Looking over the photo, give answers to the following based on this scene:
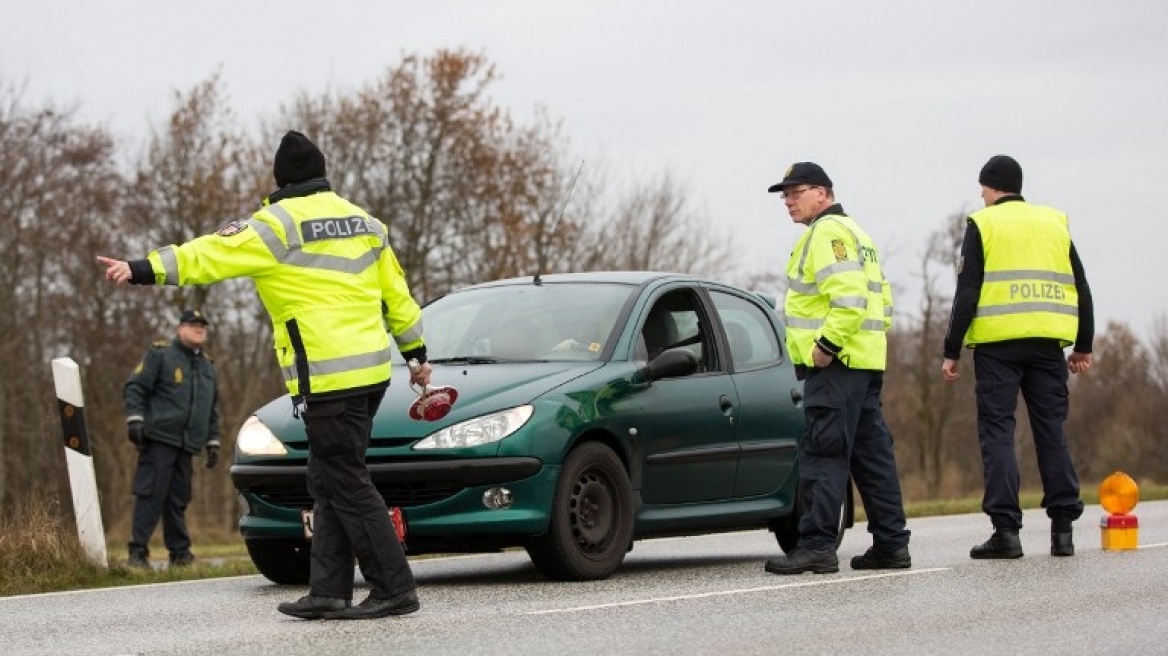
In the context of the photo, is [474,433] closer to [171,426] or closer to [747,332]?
[747,332]

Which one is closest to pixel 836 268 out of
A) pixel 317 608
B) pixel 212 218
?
pixel 317 608

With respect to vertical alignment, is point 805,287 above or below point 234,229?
below

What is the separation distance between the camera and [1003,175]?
35.3 ft

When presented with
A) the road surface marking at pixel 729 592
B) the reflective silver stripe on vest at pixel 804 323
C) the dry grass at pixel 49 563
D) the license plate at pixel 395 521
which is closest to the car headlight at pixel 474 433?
the license plate at pixel 395 521

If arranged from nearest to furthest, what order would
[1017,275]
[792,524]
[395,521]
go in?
[395,521] < [1017,275] < [792,524]

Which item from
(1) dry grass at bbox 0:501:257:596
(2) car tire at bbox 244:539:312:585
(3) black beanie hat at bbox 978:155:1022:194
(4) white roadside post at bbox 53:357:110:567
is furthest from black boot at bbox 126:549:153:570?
(3) black beanie hat at bbox 978:155:1022:194

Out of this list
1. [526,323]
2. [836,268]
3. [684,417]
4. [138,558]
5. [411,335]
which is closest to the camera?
[411,335]

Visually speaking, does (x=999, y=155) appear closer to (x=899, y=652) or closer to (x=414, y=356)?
(x=414, y=356)

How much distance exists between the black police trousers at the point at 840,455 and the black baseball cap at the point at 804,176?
93cm

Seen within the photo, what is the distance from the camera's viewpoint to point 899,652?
655 centimetres

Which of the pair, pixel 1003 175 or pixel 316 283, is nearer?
pixel 316 283

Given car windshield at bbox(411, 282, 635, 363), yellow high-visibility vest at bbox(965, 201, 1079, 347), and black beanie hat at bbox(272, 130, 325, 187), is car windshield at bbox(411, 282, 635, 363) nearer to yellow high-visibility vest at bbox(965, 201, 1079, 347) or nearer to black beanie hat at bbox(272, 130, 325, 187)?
yellow high-visibility vest at bbox(965, 201, 1079, 347)

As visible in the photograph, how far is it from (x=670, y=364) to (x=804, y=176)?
1.18 m

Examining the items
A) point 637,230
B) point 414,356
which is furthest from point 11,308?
point 414,356
